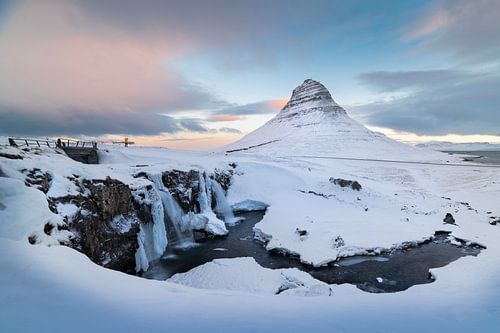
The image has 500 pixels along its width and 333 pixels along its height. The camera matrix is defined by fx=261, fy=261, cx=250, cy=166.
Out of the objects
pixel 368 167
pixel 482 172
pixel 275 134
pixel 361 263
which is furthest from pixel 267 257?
pixel 275 134

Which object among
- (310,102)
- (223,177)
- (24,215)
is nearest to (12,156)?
(24,215)

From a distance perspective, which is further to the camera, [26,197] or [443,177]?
[443,177]

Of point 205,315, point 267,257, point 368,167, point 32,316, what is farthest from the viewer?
point 368,167

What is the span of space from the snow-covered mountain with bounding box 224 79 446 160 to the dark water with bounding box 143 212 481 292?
60.0m

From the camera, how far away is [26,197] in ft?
31.1

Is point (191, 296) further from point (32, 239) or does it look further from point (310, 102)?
point (310, 102)

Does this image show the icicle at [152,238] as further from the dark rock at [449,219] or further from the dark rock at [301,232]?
the dark rock at [449,219]

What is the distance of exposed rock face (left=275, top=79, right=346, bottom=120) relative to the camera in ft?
397

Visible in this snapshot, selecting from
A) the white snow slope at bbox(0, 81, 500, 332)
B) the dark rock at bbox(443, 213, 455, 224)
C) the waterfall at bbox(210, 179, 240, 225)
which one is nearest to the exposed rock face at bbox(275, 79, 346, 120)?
the white snow slope at bbox(0, 81, 500, 332)

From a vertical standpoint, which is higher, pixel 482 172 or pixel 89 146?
pixel 89 146

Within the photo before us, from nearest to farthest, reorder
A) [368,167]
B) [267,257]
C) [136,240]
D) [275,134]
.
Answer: [136,240] < [267,257] < [368,167] < [275,134]

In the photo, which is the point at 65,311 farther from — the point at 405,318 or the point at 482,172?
the point at 482,172

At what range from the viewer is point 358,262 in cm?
1566

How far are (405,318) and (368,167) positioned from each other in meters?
52.8
